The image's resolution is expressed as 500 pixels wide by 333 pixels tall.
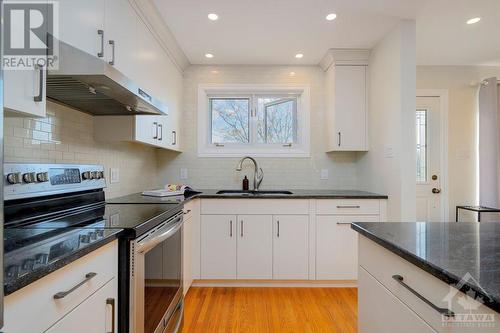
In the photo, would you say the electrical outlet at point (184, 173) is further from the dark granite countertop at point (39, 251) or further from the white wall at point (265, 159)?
the dark granite countertop at point (39, 251)

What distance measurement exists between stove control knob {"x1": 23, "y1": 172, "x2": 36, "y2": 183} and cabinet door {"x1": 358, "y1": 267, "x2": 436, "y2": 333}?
5.15 feet

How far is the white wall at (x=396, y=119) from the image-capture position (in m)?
2.26

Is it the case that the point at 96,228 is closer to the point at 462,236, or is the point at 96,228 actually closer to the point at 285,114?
the point at 462,236

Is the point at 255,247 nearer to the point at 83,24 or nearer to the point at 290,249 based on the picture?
the point at 290,249

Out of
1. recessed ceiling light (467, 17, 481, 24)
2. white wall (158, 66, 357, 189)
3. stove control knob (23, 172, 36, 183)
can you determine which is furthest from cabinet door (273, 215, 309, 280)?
recessed ceiling light (467, 17, 481, 24)

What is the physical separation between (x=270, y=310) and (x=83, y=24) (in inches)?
90.9

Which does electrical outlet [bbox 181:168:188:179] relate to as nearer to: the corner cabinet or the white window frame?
the white window frame

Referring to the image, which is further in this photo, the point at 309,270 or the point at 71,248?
the point at 309,270

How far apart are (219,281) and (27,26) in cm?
236

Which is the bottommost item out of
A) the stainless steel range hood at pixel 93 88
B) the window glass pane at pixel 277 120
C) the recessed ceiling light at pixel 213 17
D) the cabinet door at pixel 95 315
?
the cabinet door at pixel 95 315

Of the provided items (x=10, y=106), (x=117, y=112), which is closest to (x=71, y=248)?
(x=10, y=106)

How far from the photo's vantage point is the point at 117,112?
5.98 feet

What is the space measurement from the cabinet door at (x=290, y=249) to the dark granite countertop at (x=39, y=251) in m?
1.73

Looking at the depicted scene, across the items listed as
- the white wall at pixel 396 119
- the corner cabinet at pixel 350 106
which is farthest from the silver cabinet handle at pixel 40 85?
the corner cabinet at pixel 350 106
